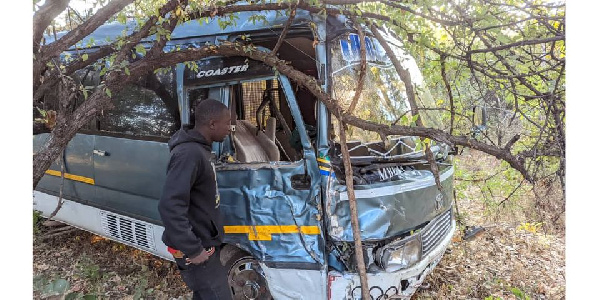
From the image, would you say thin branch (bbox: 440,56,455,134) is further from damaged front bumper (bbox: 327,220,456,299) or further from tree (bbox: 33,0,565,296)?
damaged front bumper (bbox: 327,220,456,299)

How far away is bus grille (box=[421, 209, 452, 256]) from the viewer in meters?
3.47

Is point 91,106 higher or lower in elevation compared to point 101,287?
higher

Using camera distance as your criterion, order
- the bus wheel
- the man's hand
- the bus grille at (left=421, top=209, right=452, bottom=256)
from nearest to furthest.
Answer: the man's hand
the bus grille at (left=421, top=209, right=452, bottom=256)
the bus wheel

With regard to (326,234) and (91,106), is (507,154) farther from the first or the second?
(91,106)

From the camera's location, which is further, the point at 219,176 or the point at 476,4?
A: the point at 219,176

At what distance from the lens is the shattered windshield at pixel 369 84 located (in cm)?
337

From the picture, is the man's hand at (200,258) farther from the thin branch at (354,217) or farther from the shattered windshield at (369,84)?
the shattered windshield at (369,84)

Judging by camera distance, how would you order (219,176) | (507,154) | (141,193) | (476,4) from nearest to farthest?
(507,154), (476,4), (219,176), (141,193)

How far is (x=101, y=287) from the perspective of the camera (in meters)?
4.41

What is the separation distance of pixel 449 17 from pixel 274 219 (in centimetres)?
201

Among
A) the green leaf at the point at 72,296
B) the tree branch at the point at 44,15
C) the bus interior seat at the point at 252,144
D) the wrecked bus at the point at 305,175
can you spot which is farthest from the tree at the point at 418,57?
the green leaf at the point at 72,296

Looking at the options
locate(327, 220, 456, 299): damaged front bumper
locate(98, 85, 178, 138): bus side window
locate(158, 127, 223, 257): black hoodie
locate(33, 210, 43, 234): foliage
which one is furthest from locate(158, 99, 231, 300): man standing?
locate(33, 210, 43, 234): foliage
